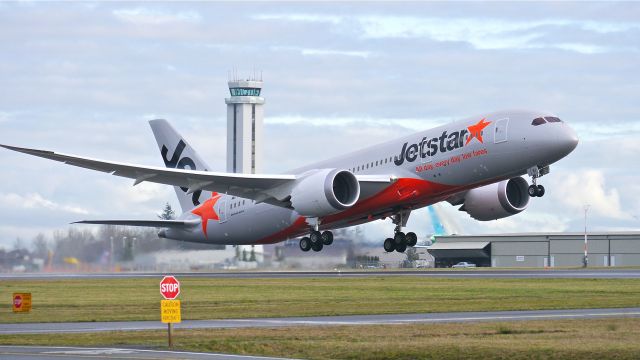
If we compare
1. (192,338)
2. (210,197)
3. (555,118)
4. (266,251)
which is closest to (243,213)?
(210,197)

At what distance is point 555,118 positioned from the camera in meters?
46.3

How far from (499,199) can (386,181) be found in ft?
25.7

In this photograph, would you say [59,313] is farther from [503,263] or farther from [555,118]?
[503,263]

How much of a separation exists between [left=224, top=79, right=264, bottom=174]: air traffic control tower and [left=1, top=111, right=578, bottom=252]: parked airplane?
115732 mm

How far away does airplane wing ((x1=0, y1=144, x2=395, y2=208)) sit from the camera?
1954 inches

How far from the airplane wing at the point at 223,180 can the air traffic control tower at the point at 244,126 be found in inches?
4789

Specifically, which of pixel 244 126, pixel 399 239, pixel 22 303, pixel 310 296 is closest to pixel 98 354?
pixel 22 303

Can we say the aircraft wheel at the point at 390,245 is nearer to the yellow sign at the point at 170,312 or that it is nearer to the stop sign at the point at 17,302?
the stop sign at the point at 17,302

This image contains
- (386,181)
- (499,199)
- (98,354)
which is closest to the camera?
(98,354)

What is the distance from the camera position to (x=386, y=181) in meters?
51.1

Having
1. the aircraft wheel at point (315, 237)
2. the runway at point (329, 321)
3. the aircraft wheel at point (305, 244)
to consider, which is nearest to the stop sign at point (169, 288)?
the runway at point (329, 321)

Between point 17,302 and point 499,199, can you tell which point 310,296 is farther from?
point 17,302

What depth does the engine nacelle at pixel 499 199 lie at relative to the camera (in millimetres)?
55812

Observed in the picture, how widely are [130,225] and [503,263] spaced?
68.1 metres
